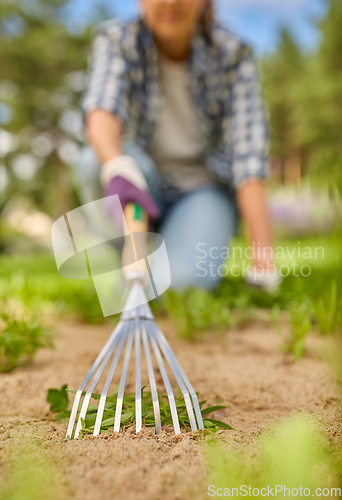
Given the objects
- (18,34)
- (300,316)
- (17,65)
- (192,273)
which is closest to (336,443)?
(300,316)

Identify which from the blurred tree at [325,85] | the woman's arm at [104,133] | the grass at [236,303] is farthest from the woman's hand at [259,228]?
the blurred tree at [325,85]

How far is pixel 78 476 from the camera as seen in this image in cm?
55

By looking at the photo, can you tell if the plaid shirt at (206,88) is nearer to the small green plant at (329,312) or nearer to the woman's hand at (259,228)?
the woman's hand at (259,228)

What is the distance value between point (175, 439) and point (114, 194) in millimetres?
812

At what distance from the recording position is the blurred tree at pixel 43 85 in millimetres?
10719

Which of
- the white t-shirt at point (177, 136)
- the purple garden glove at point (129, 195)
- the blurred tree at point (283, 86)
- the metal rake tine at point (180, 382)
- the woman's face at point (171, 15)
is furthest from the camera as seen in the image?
the blurred tree at point (283, 86)

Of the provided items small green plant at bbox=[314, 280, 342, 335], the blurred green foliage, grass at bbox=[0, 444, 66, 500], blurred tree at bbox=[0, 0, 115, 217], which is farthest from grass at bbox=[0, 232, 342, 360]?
blurred tree at bbox=[0, 0, 115, 217]

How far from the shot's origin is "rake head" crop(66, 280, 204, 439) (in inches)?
27.3

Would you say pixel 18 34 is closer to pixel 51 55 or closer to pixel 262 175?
pixel 51 55

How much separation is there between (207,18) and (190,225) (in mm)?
1192

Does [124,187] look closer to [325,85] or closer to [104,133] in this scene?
[104,133]

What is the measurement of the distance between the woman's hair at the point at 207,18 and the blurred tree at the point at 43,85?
927cm

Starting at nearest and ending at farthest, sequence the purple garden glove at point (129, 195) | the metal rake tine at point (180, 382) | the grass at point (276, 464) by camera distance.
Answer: the grass at point (276, 464)
the metal rake tine at point (180, 382)
the purple garden glove at point (129, 195)

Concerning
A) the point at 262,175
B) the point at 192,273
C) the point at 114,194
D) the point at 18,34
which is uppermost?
the point at 18,34
